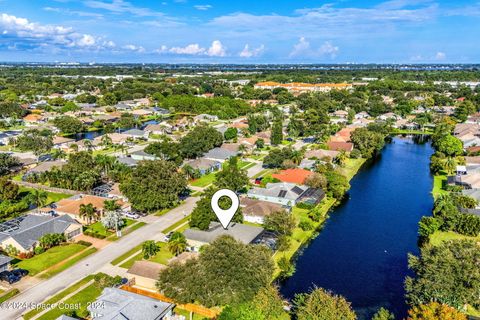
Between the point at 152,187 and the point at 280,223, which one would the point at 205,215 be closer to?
the point at 280,223

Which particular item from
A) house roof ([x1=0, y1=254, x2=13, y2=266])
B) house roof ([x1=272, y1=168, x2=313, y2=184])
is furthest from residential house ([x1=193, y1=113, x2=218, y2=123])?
house roof ([x1=0, y1=254, x2=13, y2=266])

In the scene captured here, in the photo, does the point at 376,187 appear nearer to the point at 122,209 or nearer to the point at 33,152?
the point at 122,209

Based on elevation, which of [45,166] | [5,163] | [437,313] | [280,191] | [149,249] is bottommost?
[149,249]

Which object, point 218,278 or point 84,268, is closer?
point 218,278

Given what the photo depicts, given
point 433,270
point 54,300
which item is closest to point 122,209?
point 54,300

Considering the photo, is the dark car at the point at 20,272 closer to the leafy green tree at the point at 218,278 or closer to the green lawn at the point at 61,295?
the green lawn at the point at 61,295

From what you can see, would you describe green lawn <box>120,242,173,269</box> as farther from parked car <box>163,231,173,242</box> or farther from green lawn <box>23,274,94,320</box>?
green lawn <box>23,274,94,320</box>

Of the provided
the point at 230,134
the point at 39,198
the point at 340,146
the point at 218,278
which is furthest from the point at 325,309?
the point at 230,134
